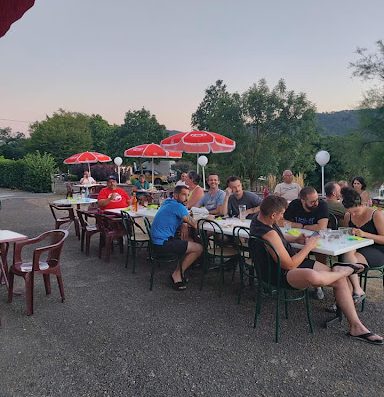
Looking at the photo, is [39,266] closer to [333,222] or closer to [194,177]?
[194,177]

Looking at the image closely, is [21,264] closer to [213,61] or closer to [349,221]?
[349,221]

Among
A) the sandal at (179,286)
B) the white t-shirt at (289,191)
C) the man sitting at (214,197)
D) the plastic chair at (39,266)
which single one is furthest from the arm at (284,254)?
the white t-shirt at (289,191)

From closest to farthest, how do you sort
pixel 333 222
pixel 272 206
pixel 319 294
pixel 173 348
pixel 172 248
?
pixel 173 348
pixel 272 206
pixel 319 294
pixel 172 248
pixel 333 222

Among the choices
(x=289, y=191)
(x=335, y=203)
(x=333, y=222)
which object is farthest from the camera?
(x=289, y=191)

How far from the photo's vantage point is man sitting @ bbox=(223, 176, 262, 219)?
4.79 m

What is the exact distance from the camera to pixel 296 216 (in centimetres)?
396

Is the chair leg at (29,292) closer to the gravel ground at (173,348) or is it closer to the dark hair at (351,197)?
the gravel ground at (173,348)

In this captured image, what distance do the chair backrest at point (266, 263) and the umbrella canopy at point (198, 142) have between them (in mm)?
4582

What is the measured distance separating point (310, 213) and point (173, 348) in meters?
2.06

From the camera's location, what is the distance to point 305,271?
2736 mm

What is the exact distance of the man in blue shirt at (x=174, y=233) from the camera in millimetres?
3971

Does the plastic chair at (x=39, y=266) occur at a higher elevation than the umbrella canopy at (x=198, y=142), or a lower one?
lower

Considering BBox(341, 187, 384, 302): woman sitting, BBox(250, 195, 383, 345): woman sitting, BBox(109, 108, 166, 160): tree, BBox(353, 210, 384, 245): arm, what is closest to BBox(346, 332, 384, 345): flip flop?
BBox(250, 195, 383, 345): woman sitting

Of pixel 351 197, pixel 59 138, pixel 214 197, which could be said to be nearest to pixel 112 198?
pixel 214 197
